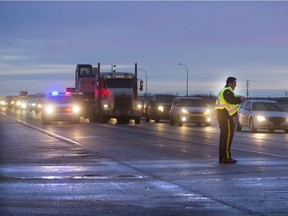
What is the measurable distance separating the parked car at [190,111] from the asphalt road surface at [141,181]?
1568 cm

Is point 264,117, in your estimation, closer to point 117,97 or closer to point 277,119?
point 277,119

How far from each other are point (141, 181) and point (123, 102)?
26753 millimetres

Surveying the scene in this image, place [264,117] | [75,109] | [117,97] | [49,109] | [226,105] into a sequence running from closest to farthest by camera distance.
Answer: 1. [226,105]
2. [264,117]
3. [49,109]
4. [75,109]
5. [117,97]

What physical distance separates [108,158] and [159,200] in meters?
6.16

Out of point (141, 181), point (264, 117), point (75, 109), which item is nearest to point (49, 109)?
point (75, 109)

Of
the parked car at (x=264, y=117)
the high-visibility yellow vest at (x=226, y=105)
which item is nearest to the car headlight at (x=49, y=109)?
the parked car at (x=264, y=117)

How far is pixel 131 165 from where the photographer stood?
43.0 ft

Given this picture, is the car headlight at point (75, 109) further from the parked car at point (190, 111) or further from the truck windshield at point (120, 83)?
the parked car at point (190, 111)

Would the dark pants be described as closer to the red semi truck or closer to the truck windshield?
the red semi truck

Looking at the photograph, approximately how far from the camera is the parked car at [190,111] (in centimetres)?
3334

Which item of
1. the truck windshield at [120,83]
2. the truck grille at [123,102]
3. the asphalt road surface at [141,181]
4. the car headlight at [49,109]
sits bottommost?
the asphalt road surface at [141,181]

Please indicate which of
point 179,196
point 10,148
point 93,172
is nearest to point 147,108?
point 10,148

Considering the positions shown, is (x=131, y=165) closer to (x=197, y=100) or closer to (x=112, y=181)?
(x=112, y=181)

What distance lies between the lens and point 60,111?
33.6 meters
